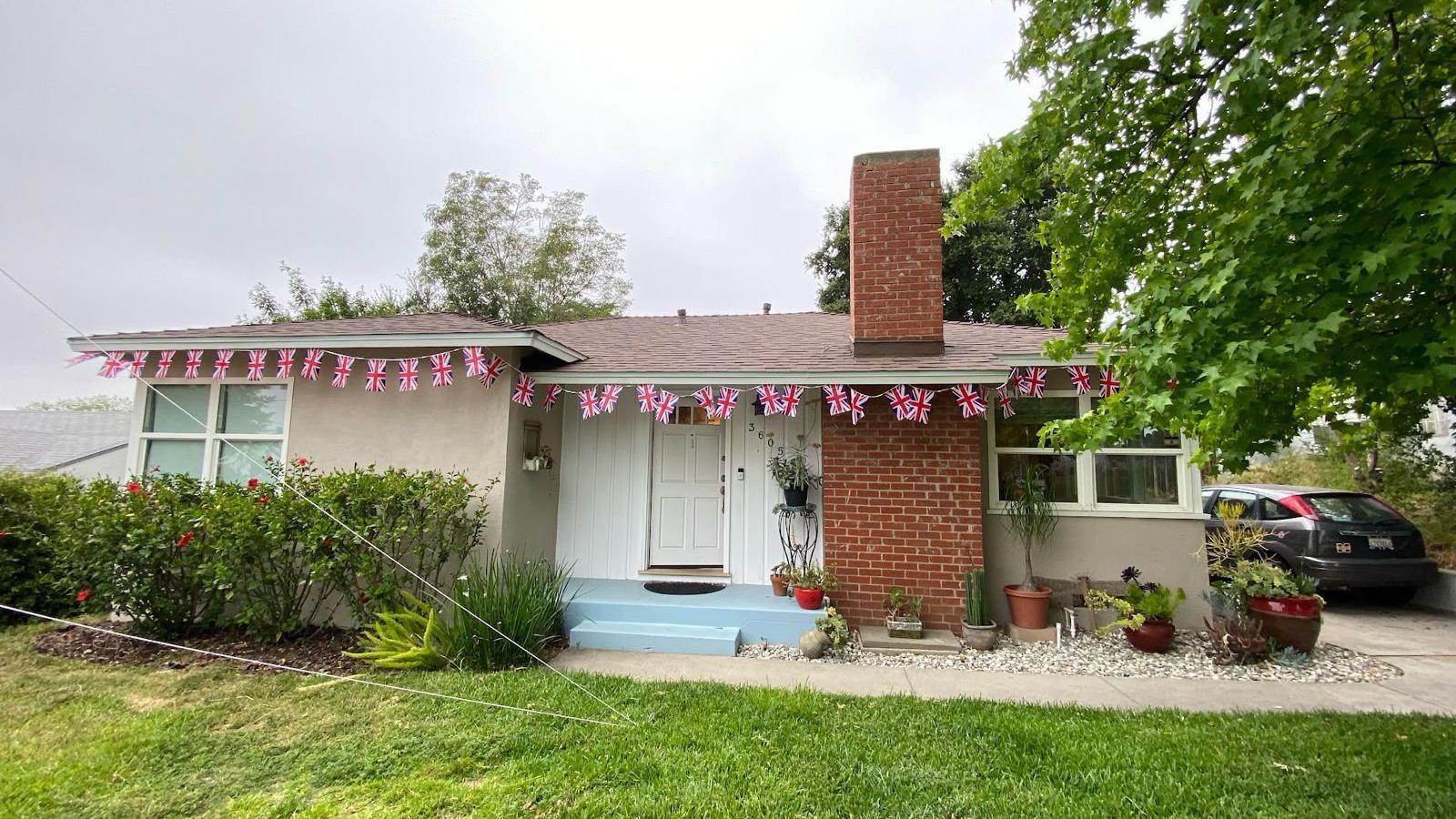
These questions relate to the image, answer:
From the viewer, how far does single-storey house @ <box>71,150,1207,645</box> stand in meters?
5.74

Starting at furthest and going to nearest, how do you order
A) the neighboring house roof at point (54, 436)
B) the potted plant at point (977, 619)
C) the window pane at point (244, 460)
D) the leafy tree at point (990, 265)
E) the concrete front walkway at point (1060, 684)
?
1. the leafy tree at point (990, 265)
2. the neighboring house roof at point (54, 436)
3. the window pane at point (244, 460)
4. the potted plant at point (977, 619)
5. the concrete front walkway at point (1060, 684)

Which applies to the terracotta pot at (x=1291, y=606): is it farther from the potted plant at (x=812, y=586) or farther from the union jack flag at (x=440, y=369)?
the union jack flag at (x=440, y=369)

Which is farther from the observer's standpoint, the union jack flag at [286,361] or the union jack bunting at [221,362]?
the union jack bunting at [221,362]

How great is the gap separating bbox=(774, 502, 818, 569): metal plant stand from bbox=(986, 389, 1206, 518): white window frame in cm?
191

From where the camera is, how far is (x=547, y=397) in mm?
6391

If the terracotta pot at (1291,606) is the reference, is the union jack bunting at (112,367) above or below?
above

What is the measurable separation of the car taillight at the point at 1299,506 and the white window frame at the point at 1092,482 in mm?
2886

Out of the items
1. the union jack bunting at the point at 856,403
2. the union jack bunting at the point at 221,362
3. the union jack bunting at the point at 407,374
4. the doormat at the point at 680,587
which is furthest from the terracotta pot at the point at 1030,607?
the union jack bunting at the point at 221,362

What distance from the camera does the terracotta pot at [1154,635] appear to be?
208 inches

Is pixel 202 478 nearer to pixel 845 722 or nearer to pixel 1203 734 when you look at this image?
pixel 845 722

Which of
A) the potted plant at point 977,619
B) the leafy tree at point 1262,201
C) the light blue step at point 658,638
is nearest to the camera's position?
the leafy tree at point 1262,201

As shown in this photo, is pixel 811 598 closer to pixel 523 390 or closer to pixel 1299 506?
pixel 523 390

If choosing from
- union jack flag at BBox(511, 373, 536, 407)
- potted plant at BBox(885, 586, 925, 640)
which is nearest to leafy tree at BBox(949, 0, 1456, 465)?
potted plant at BBox(885, 586, 925, 640)

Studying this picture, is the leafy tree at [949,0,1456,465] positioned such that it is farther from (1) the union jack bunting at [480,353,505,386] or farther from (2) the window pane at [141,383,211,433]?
(2) the window pane at [141,383,211,433]
